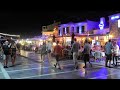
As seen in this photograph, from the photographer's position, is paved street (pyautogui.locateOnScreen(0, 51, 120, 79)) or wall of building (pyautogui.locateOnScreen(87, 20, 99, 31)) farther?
wall of building (pyautogui.locateOnScreen(87, 20, 99, 31))

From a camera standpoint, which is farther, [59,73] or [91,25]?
[91,25]

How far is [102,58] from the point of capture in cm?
2009

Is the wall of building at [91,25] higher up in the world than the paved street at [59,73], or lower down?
higher up

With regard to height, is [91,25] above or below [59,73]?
above

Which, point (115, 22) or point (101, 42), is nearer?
point (115, 22)

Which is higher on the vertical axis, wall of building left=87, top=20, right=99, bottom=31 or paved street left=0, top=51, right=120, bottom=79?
wall of building left=87, top=20, right=99, bottom=31

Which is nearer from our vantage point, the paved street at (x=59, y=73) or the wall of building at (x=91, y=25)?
the paved street at (x=59, y=73)
